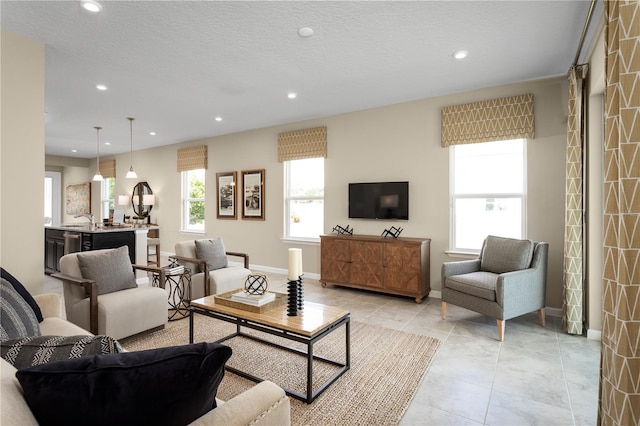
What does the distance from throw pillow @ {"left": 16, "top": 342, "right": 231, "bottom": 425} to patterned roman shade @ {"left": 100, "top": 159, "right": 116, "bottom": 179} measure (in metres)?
9.37

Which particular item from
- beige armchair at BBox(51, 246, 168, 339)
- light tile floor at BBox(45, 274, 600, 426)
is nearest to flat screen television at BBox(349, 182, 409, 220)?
light tile floor at BBox(45, 274, 600, 426)

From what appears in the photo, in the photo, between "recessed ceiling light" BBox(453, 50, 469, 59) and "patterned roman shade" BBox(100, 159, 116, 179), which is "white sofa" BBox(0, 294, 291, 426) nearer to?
"recessed ceiling light" BBox(453, 50, 469, 59)

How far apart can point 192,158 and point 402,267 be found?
5085 mm

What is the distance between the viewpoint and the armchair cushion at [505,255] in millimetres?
3391

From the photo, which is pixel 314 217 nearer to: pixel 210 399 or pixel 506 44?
pixel 506 44

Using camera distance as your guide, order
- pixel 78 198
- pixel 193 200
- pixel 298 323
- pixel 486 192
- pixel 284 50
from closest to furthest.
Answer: pixel 298 323
pixel 284 50
pixel 486 192
pixel 193 200
pixel 78 198

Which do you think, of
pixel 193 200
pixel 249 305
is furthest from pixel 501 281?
pixel 193 200

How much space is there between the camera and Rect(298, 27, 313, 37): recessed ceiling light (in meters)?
2.70

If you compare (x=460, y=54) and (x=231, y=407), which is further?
(x=460, y=54)

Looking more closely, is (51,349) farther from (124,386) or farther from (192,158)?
(192,158)

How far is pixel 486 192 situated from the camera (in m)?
4.13

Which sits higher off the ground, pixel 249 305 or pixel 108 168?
pixel 108 168

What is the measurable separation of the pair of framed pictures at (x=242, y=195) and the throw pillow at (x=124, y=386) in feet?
17.3

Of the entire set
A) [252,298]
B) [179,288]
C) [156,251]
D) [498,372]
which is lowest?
[498,372]
